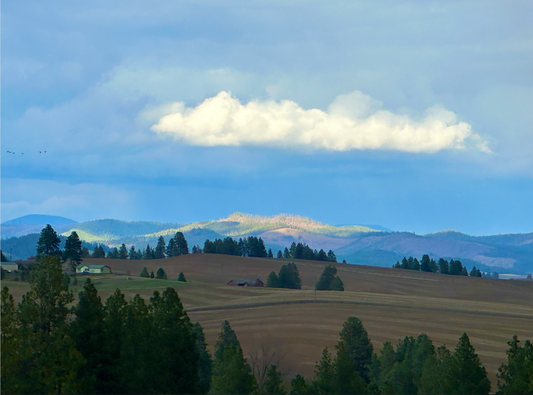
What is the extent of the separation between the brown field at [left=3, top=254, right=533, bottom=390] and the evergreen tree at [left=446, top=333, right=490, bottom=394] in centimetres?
1855

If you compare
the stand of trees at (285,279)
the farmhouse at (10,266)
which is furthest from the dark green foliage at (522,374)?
the farmhouse at (10,266)

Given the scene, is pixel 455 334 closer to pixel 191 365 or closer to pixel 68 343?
→ pixel 191 365

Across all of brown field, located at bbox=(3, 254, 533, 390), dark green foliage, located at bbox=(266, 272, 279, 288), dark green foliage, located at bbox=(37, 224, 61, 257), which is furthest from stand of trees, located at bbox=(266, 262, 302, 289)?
dark green foliage, located at bbox=(37, 224, 61, 257)

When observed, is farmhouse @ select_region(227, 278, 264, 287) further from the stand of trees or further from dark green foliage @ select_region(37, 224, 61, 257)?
dark green foliage @ select_region(37, 224, 61, 257)

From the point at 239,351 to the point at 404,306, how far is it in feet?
227

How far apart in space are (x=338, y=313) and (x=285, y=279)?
66.5 m

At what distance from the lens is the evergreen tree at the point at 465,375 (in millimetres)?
43969

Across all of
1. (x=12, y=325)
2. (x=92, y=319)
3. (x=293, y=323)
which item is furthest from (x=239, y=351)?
(x=293, y=323)

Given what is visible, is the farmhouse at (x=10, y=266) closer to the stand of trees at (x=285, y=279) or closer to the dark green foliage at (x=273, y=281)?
the dark green foliage at (x=273, y=281)

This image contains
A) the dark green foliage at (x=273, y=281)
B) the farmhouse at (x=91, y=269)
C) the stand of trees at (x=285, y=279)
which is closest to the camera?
the farmhouse at (x=91, y=269)

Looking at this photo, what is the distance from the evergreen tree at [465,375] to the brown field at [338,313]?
18551 millimetres

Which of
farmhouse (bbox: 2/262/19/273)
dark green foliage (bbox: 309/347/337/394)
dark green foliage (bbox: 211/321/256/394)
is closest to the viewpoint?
dark green foliage (bbox: 211/321/256/394)

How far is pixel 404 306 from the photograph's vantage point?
11456 centimetres

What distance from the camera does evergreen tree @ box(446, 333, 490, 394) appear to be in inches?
1731
